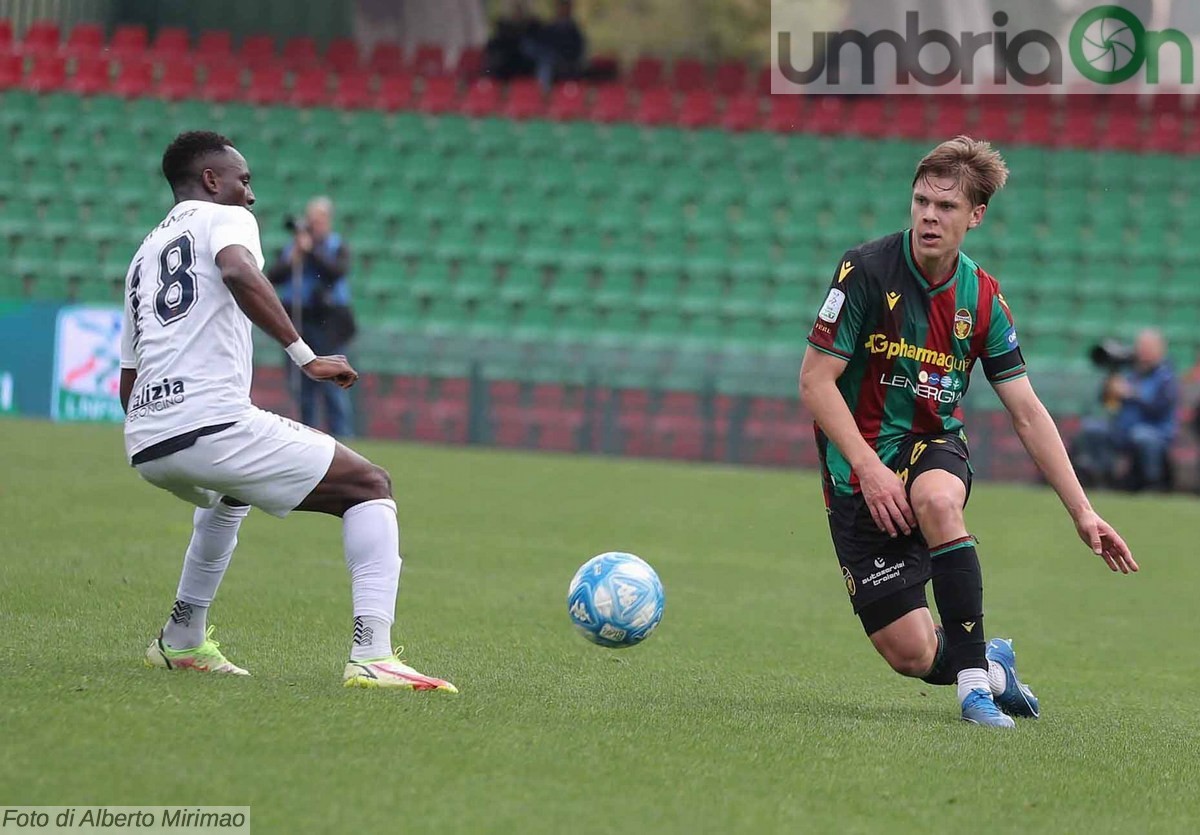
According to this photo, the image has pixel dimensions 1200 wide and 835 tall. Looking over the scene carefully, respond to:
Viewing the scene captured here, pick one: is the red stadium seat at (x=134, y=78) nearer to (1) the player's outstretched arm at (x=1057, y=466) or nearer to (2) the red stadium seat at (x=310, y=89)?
(2) the red stadium seat at (x=310, y=89)

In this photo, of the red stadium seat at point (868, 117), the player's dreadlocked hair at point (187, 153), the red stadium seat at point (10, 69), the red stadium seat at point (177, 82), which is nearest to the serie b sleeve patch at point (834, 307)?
the player's dreadlocked hair at point (187, 153)

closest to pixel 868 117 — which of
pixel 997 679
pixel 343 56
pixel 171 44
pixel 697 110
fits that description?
pixel 697 110

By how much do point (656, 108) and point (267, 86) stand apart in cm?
592

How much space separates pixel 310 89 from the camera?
24750mm

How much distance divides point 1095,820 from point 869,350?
2105 millimetres

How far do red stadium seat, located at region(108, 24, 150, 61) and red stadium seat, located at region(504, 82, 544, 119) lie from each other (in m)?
5.87

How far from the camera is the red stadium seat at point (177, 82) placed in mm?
24578

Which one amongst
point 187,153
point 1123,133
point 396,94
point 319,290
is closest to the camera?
point 187,153

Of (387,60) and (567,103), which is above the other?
(387,60)

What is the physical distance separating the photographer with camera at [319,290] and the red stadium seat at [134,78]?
322 inches

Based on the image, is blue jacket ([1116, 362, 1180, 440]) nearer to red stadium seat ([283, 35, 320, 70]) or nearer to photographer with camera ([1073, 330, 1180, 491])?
photographer with camera ([1073, 330, 1180, 491])

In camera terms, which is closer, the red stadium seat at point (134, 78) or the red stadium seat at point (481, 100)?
the red stadium seat at point (481, 100)

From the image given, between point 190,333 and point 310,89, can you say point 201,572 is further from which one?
point 310,89

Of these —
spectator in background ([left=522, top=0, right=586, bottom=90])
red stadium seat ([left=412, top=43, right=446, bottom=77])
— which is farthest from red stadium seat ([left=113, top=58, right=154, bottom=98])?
spectator in background ([left=522, top=0, right=586, bottom=90])
